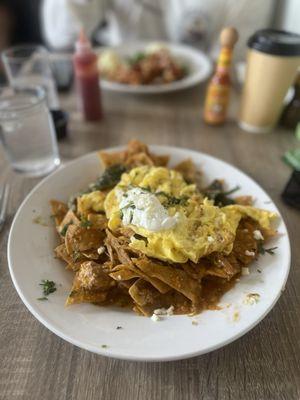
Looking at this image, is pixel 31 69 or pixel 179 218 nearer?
pixel 179 218

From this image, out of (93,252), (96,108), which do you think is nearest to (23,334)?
(93,252)

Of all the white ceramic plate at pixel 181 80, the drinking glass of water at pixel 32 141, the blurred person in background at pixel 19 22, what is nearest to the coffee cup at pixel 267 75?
the white ceramic plate at pixel 181 80

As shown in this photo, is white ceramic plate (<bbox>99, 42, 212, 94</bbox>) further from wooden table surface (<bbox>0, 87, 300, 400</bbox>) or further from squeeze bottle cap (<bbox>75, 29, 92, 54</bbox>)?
wooden table surface (<bbox>0, 87, 300, 400</bbox>)

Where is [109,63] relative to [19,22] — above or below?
above

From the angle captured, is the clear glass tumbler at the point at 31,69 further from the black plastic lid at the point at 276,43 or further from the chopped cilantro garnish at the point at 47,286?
the chopped cilantro garnish at the point at 47,286

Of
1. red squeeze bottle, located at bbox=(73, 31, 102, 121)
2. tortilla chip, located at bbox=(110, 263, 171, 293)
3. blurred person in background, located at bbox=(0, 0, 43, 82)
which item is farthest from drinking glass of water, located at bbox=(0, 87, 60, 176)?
Answer: blurred person in background, located at bbox=(0, 0, 43, 82)

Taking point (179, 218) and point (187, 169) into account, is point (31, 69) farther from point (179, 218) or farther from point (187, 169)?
point (179, 218)

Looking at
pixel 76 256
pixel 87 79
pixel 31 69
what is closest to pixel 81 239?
pixel 76 256
